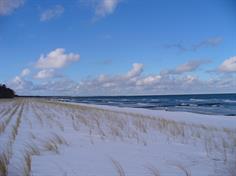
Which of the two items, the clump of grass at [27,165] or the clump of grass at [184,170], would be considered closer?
the clump of grass at [27,165]

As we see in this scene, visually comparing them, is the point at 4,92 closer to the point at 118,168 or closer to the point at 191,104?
the point at 191,104

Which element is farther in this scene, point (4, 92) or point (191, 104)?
point (4, 92)

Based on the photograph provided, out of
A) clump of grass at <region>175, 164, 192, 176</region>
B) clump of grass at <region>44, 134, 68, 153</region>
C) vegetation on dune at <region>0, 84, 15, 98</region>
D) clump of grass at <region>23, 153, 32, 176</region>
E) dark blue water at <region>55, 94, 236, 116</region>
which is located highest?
vegetation on dune at <region>0, 84, 15, 98</region>

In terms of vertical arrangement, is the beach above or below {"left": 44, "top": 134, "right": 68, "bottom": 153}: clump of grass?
below

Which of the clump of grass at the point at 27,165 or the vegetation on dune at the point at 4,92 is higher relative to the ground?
the vegetation on dune at the point at 4,92

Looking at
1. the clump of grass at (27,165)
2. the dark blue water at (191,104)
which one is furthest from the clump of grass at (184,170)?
the dark blue water at (191,104)

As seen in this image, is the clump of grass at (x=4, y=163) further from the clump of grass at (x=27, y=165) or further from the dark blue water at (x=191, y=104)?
the dark blue water at (x=191, y=104)

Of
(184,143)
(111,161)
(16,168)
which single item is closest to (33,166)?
(16,168)

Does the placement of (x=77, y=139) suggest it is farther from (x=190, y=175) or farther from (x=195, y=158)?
(x=190, y=175)

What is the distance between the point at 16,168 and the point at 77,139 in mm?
3581

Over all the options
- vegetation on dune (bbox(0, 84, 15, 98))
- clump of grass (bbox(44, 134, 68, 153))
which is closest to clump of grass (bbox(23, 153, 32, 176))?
clump of grass (bbox(44, 134, 68, 153))

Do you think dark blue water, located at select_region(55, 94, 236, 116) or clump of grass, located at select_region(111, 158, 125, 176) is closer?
clump of grass, located at select_region(111, 158, 125, 176)

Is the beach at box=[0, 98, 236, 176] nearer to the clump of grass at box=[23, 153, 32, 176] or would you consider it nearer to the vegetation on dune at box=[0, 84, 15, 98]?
the clump of grass at box=[23, 153, 32, 176]

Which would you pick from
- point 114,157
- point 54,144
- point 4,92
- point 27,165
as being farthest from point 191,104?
point 4,92
